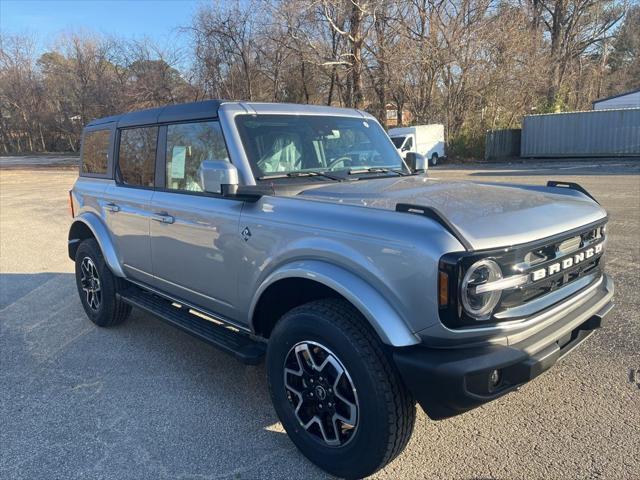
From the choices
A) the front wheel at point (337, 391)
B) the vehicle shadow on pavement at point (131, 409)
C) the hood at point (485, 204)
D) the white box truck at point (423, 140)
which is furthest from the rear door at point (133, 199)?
the white box truck at point (423, 140)

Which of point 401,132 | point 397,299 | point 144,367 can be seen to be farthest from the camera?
point 401,132

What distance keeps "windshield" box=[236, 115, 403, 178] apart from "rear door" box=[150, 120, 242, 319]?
0.24 meters

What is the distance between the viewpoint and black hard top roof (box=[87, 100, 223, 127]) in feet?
11.5

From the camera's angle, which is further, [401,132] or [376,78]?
[376,78]

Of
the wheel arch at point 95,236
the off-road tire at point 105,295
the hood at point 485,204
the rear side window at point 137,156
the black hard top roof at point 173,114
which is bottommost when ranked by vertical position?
the off-road tire at point 105,295

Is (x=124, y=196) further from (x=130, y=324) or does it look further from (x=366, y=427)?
(x=366, y=427)

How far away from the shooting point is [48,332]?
A: 4.87m

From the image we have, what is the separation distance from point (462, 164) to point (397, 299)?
29.5 meters

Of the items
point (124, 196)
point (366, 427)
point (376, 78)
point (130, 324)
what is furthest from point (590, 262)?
point (376, 78)

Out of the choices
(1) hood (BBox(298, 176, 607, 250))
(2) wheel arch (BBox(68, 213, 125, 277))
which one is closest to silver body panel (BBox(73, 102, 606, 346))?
(1) hood (BBox(298, 176, 607, 250))

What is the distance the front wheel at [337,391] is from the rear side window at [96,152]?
119 inches

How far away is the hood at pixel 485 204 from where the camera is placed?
235 cm

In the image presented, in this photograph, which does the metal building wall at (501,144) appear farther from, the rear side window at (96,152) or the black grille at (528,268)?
the black grille at (528,268)

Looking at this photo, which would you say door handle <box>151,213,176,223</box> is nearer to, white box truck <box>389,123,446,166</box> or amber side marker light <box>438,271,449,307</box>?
amber side marker light <box>438,271,449,307</box>
